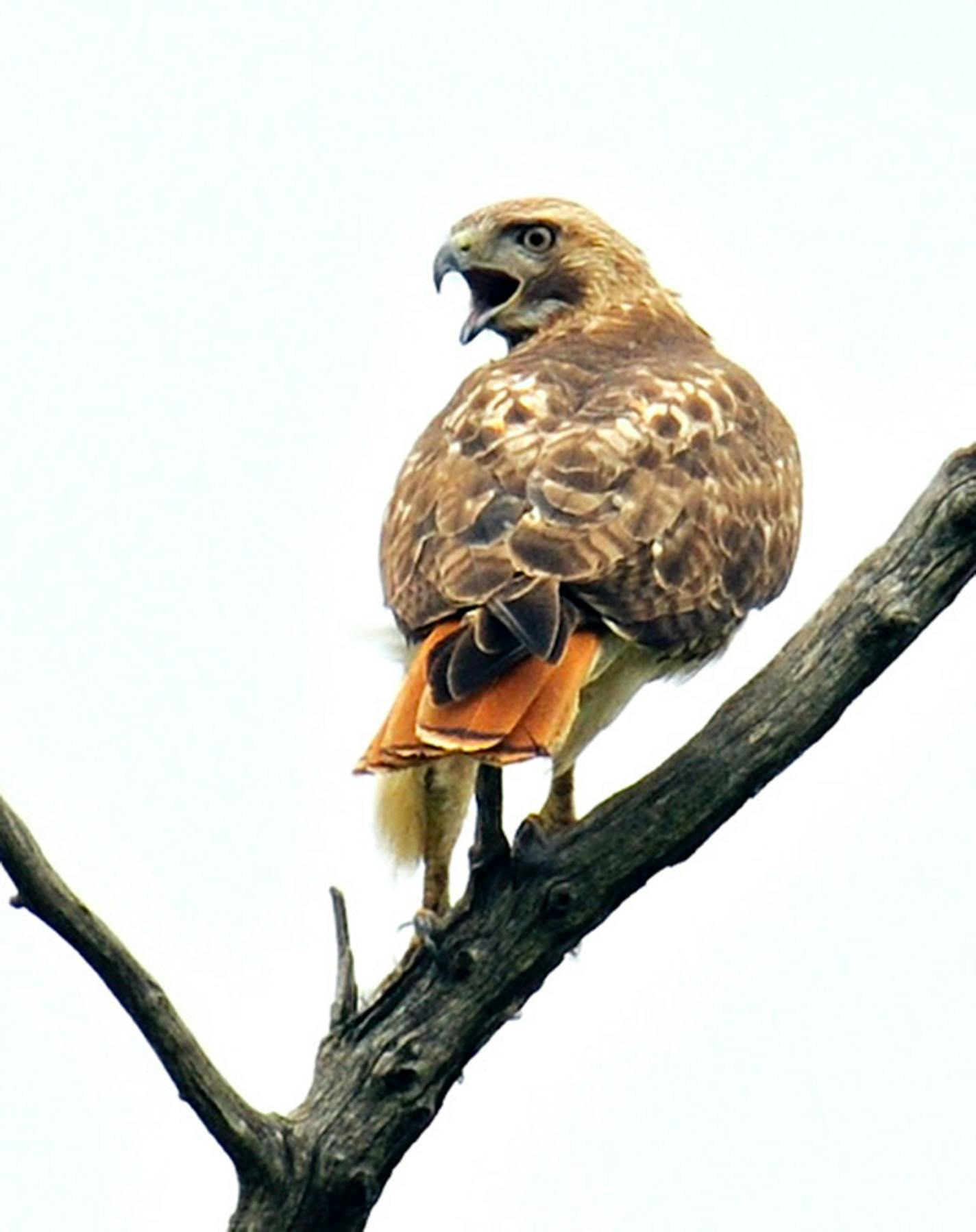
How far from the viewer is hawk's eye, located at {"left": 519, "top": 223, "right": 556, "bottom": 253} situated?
25.6 ft

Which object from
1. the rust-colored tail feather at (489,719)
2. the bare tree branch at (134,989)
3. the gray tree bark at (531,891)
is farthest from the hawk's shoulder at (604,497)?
the bare tree branch at (134,989)

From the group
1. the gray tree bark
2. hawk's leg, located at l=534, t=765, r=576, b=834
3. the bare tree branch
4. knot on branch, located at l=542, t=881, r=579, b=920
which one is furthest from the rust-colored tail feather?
hawk's leg, located at l=534, t=765, r=576, b=834

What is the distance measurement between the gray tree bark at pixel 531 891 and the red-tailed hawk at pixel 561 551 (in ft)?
0.68

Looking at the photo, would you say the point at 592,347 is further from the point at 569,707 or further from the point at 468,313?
the point at 569,707

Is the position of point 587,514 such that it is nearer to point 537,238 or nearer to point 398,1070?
point 398,1070

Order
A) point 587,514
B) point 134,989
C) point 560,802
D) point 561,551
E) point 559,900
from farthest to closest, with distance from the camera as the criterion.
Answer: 1. point 560,802
2. point 587,514
3. point 561,551
4. point 559,900
5. point 134,989

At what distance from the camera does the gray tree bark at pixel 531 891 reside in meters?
5.47

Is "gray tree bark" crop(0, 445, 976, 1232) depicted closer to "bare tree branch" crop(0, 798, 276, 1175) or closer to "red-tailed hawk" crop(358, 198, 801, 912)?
"bare tree branch" crop(0, 798, 276, 1175)

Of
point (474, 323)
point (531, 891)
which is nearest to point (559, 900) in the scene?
point (531, 891)

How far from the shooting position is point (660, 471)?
248 inches

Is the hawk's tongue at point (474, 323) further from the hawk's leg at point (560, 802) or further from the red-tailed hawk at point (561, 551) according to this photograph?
the hawk's leg at point (560, 802)

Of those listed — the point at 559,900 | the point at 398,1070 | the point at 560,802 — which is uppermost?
the point at 560,802

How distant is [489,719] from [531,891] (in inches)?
15.8

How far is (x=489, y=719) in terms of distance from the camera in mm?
5516
